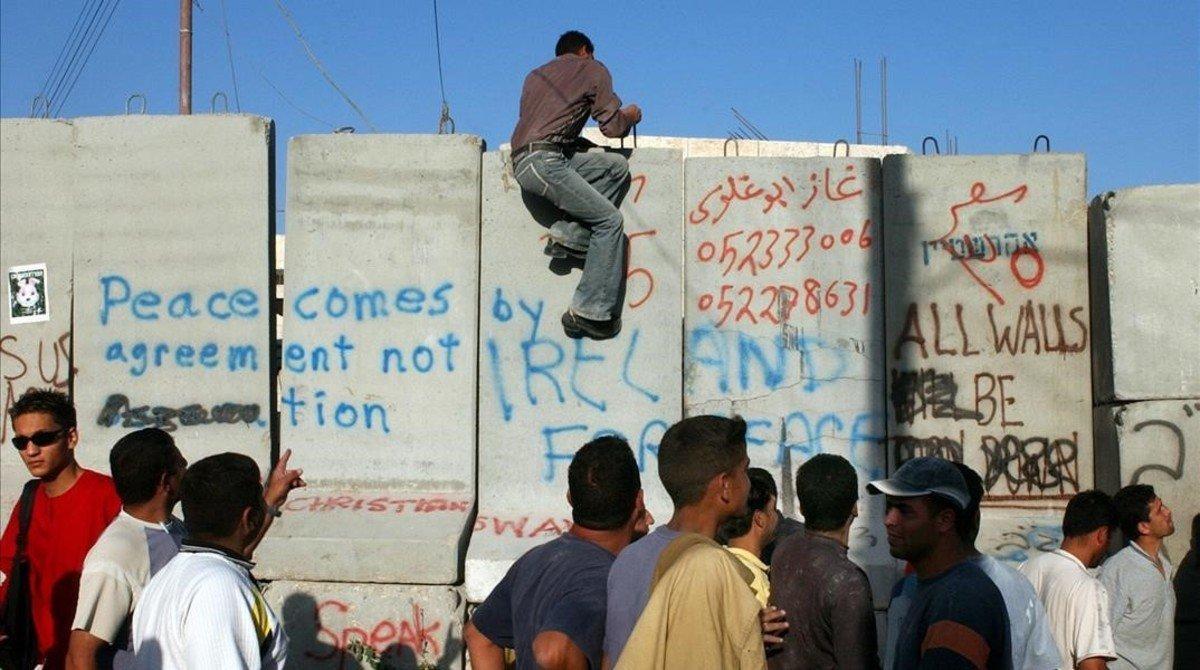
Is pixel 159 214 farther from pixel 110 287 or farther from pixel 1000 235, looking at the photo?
pixel 1000 235

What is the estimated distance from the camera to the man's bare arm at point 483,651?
4855 mm

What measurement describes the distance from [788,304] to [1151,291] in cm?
221

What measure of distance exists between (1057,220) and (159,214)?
572cm

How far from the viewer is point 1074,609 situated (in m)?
6.01

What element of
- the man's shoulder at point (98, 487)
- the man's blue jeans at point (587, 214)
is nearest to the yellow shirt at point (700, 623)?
the man's shoulder at point (98, 487)

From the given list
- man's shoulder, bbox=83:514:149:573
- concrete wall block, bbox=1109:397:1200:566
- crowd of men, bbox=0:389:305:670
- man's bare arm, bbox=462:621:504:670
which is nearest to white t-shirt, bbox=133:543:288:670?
crowd of men, bbox=0:389:305:670

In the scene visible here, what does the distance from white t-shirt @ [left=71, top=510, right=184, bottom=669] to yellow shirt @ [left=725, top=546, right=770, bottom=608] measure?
1.99m

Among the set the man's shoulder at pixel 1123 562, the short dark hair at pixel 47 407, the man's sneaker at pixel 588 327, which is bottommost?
the man's shoulder at pixel 1123 562

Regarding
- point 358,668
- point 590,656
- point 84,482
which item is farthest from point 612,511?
point 358,668

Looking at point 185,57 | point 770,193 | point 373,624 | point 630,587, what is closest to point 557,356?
point 770,193

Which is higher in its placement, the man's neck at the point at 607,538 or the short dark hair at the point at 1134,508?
the man's neck at the point at 607,538

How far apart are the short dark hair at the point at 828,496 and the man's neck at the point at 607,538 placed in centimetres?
86

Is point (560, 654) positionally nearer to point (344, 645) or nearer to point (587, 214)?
point (344, 645)

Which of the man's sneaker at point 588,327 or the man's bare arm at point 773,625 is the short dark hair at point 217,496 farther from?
the man's sneaker at point 588,327
